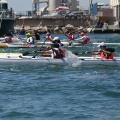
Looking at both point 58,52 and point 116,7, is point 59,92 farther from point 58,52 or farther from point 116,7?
point 116,7

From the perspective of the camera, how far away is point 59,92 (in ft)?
62.1

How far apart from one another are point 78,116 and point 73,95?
2.96 meters

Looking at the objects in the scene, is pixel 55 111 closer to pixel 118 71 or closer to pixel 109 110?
pixel 109 110

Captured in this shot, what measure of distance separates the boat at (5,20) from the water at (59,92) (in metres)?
34.7

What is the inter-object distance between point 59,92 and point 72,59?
24.0 feet

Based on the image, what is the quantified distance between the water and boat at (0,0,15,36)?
34696 millimetres

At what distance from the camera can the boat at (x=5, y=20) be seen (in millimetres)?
60812

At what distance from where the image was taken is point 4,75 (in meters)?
23.7

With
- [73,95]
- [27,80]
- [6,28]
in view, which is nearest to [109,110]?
[73,95]

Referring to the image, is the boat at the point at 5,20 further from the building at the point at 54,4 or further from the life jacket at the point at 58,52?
the building at the point at 54,4

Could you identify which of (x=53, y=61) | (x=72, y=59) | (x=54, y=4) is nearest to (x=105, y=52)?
(x=72, y=59)

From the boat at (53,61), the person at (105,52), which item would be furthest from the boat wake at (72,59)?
the person at (105,52)

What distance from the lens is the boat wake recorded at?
85.6ft

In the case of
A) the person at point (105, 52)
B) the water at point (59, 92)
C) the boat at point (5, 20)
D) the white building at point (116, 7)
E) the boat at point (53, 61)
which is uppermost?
the white building at point (116, 7)
